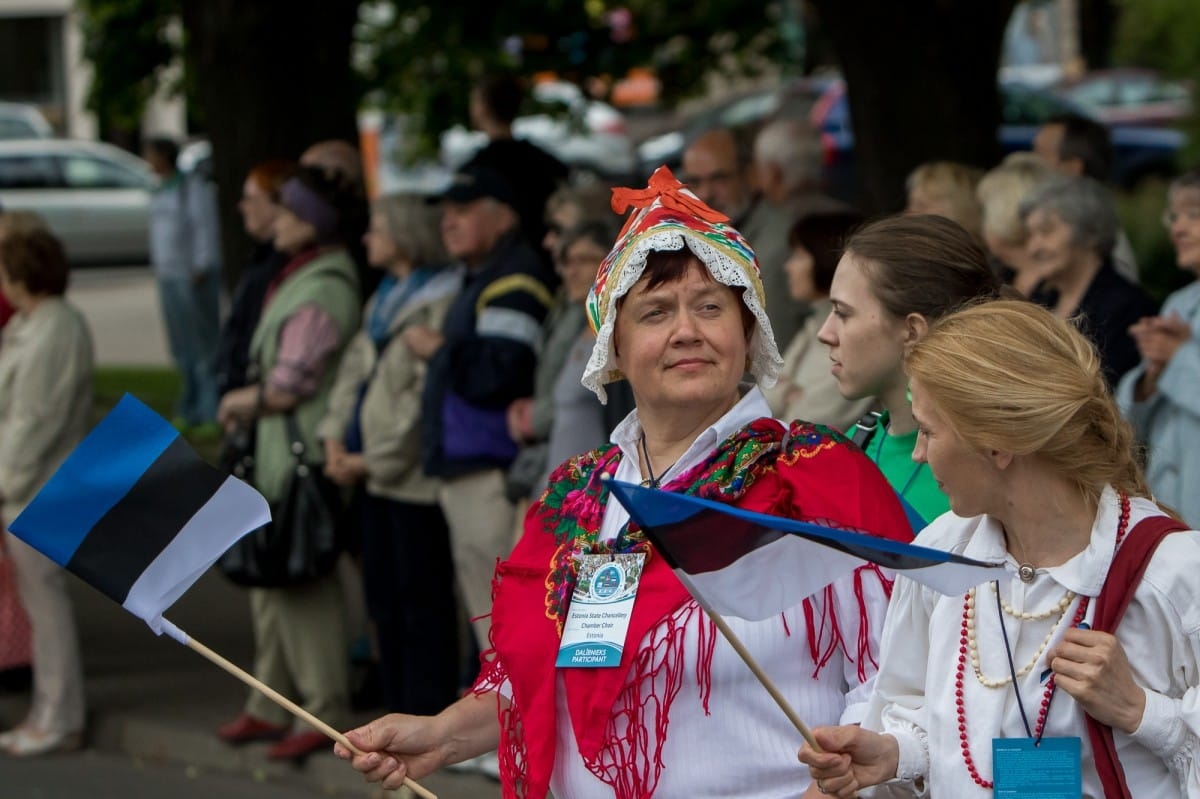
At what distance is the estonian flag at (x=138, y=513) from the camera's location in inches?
136

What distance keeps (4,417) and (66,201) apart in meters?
19.9

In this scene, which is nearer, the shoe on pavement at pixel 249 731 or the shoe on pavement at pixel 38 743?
the shoe on pavement at pixel 249 731

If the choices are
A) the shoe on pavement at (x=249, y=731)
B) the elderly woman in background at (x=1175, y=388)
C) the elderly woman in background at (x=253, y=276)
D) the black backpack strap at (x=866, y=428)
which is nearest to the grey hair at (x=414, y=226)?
the elderly woman in background at (x=253, y=276)

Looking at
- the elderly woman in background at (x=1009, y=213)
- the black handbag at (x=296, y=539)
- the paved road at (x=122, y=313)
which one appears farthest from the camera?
the paved road at (x=122, y=313)

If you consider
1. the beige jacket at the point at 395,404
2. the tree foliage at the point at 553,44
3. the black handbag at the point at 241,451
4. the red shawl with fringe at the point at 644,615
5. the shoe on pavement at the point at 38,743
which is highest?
the red shawl with fringe at the point at 644,615

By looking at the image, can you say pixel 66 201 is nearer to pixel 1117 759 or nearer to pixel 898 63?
pixel 898 63

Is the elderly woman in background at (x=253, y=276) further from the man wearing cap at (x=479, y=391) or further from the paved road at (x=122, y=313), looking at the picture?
the paved road at (x=122, y=313)

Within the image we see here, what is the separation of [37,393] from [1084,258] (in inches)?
159

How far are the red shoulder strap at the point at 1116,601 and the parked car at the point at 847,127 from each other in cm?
1672

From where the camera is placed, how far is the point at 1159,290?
12.8 metres

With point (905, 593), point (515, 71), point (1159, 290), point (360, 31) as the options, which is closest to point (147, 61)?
point (360, 31)

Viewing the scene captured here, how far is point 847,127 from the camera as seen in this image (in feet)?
66.6

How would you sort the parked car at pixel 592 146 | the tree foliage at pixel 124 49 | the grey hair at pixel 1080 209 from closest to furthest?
the grey hair at pixel 1080 209 < the tree foliage at pixel 124 49 < the parked car at pixel 592 146

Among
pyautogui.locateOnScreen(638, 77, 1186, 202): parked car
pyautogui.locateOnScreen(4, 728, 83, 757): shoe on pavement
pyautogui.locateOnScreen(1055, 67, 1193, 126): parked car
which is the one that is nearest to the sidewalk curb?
pyautogui.locateOnScreen(4, 728, 83, 757): shoe on pavement
